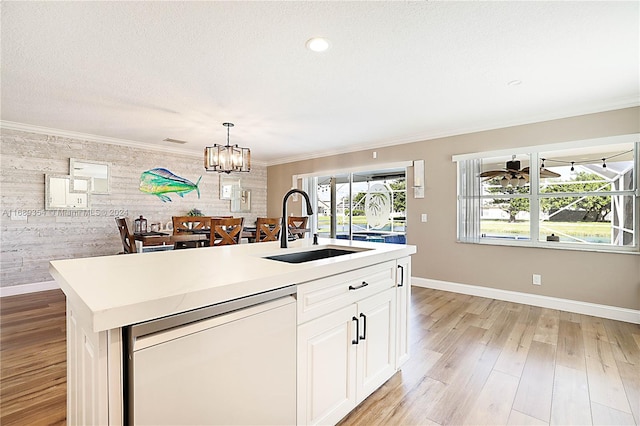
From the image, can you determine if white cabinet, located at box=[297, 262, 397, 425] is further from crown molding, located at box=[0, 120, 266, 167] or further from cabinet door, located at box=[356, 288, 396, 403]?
crown molding, located at box=[0, 120, 266, 167]

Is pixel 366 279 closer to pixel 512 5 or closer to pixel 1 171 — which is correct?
pixel 512 5

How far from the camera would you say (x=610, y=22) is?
194cm

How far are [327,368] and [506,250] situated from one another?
345 cm

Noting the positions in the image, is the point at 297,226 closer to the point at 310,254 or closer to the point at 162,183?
the point at 162,183

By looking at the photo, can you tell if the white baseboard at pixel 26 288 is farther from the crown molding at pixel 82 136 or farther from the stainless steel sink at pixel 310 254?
the stainless steel sink at pixel 310 254

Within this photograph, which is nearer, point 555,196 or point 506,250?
point 555,196

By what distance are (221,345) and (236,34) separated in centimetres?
197

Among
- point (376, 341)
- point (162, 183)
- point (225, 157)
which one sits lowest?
point (376, 341)

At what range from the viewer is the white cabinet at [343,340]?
1396mm

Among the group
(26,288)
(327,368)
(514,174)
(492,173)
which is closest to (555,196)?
(514,174)

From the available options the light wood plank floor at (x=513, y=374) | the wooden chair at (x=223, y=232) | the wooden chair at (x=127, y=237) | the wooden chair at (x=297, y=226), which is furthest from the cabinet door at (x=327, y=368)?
the wooden chair at (x=297, y=226)

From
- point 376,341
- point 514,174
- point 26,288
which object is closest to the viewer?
point 376,341

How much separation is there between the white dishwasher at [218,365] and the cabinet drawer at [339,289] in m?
0.09

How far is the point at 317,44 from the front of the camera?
2199mm
